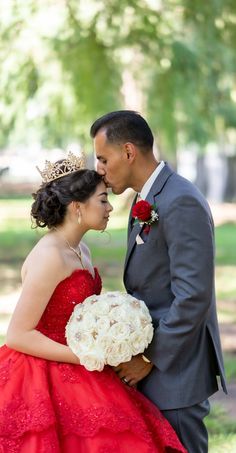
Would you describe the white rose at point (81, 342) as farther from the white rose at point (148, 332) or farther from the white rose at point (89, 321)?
the white rose at point (148, 332)

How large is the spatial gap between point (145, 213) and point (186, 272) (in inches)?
11.6

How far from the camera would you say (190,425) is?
144 inches

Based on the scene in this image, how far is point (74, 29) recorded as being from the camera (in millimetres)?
8727

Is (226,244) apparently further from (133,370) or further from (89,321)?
(89,321)

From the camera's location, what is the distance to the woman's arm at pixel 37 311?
139 inches

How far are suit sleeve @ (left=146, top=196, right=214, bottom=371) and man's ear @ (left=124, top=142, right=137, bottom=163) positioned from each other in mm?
279

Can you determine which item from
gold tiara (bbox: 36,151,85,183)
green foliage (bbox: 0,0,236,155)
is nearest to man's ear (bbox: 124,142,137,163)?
gold tiara (bbox: 36,151,85,183)

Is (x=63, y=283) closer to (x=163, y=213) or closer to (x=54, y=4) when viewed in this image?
(x=163, y=213)

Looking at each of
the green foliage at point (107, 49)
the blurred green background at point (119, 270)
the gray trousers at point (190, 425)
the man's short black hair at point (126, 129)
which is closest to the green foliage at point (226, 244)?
the blurred green background at point (119, 270)

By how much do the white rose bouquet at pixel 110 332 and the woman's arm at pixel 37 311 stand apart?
0.08 metres

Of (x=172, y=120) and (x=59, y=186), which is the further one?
(x=172, y=120)

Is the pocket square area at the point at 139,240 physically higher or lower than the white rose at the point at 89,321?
higher

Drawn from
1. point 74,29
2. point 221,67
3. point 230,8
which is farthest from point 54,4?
point 221,67

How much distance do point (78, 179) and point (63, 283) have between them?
0.43 m
